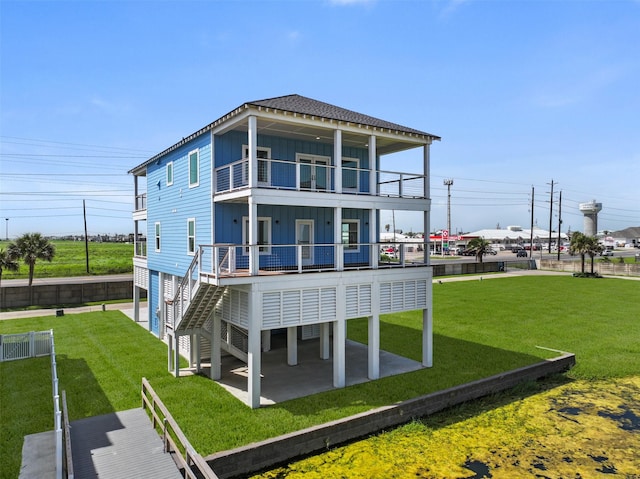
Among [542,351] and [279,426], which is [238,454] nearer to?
[279,426]

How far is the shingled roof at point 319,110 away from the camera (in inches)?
552

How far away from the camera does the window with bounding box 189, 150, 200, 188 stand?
661 inches

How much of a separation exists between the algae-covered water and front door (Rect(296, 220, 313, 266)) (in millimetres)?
7513

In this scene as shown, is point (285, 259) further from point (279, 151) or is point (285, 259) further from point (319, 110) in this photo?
point (319, 110)

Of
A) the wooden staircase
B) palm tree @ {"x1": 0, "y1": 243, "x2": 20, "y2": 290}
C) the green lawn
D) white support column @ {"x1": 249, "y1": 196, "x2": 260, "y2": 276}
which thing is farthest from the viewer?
palm tree @ {"x1": 0, "y1": 243, "x2": 20, "y2": 290}

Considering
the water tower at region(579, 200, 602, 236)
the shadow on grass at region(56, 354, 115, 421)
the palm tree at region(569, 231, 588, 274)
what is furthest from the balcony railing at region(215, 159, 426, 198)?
the water tower at region(579, 200, 602, 236)

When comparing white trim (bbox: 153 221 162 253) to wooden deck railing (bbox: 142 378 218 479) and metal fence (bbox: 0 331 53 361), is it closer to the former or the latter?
metal fence (bbox: 0 331 53 361)

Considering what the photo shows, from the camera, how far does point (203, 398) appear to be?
1335 centimetres

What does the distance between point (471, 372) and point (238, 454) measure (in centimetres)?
972

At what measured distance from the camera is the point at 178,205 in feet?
62.4

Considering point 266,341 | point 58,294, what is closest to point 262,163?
point 266,341

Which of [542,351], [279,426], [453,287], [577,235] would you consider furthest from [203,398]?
[577,235]

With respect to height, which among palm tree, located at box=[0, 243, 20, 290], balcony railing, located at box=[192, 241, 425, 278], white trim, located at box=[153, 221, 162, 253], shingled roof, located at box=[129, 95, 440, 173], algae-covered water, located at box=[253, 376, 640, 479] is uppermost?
shingled roof, located at box=[129, 95, 440, 173]

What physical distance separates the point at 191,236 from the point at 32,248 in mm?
23073
